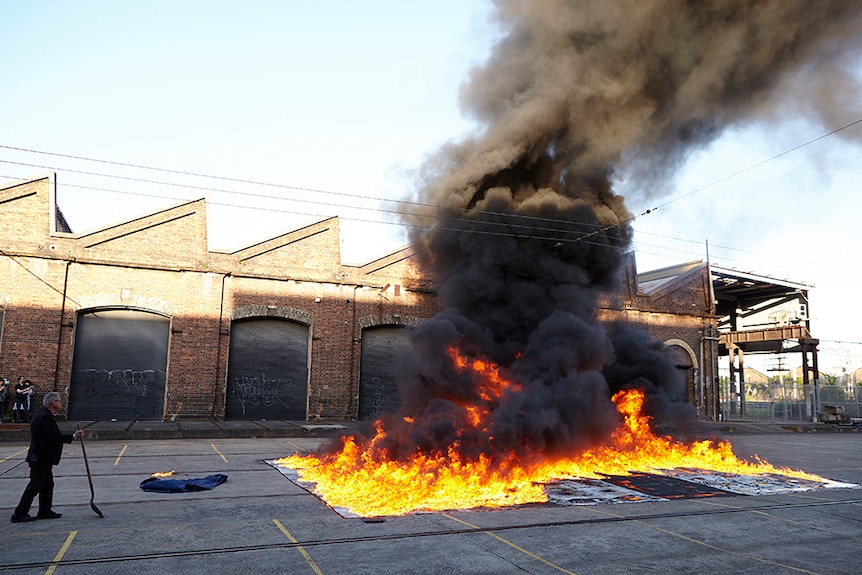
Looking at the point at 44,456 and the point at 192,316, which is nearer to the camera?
the point at 44,456

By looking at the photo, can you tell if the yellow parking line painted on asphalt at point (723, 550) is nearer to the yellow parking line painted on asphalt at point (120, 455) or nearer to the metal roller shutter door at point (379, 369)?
the yellow parking line painted on asphalt at point (120, 455)

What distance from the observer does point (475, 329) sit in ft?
43.1

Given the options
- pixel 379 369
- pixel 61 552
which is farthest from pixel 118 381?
pixel 61 552

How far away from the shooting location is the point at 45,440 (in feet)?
24.2

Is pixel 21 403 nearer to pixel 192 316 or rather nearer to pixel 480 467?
pixel 192 316

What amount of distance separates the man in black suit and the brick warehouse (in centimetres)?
1340

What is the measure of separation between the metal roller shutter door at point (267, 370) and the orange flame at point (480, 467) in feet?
31.1

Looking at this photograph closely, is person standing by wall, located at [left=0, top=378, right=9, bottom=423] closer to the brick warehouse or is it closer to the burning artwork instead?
the brick warehouse

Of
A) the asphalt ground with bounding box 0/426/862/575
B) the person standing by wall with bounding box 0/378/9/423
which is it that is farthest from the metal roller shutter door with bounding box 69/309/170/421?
the asphalt ground with bounding box 0/426/862/575

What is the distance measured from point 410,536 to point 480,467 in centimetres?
317

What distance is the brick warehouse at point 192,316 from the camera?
18984 millimetres

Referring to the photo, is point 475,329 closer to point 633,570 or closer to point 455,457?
point 455,457

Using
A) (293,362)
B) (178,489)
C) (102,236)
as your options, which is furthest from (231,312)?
(178,489)

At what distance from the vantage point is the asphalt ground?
18.6ft
